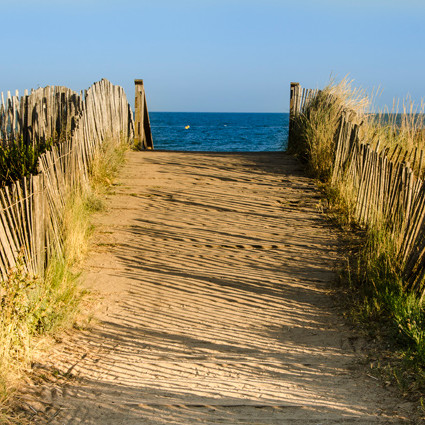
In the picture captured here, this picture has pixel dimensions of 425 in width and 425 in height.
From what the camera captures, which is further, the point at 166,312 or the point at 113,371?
the point at 166,312

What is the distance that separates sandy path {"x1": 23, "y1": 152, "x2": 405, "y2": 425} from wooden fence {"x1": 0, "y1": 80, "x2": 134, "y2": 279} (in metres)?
0.65

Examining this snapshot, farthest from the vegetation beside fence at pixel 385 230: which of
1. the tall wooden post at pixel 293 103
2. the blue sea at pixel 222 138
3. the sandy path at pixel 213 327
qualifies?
the blue sea at pixel 222 138

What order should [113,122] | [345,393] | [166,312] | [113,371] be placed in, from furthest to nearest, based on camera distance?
[113,122] → [166,312] → [113,371] → [345,393]

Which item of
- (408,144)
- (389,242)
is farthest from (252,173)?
(389,242)

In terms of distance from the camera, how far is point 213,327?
14.0 feet

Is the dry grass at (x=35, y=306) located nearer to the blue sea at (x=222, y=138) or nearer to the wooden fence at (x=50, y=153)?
the wooden fence at (x=50, y=153)

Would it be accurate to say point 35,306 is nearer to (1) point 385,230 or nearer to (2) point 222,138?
(1) point 385,230

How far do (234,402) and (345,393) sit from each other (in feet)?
2.24

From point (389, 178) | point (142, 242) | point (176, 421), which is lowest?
point (176, 421)

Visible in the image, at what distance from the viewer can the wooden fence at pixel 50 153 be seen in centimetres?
403

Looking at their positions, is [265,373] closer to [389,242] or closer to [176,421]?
[176,421]

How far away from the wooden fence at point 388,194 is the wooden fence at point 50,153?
2884 millimetres

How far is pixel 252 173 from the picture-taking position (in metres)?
9.26

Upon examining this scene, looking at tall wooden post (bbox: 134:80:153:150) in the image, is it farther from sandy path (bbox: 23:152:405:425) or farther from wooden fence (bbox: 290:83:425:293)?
wooden fence (bbox: 290:83:425:293)
